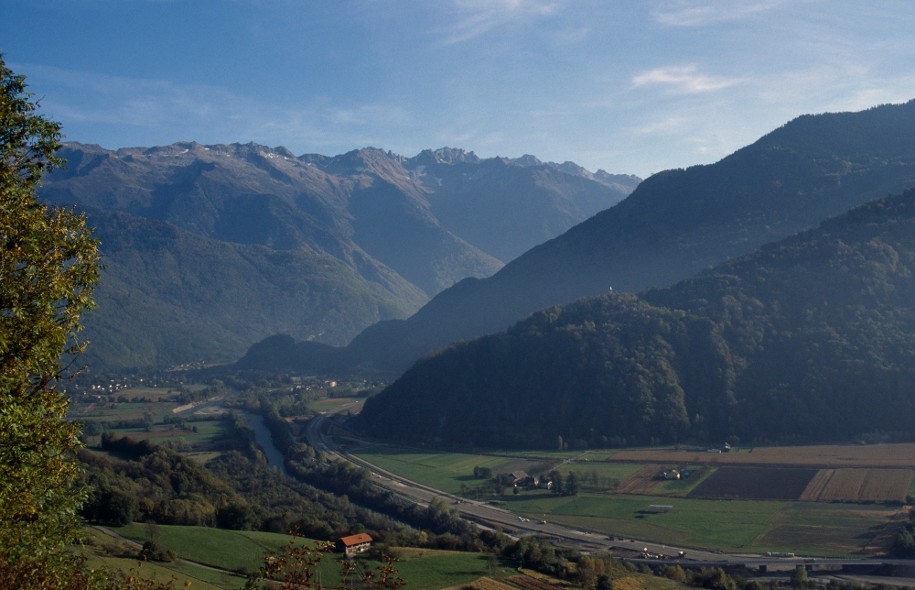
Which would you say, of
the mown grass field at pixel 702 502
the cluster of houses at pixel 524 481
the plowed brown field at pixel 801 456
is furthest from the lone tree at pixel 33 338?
→ the plowed brown field at pixel 801 456

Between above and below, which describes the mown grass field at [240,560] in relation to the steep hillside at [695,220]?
below

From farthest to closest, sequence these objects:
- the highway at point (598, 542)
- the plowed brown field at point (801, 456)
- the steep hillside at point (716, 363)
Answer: the steep hillside at point (716, 363)
the plowed brown field at point (801, 456)
the highway at point (598, 542)

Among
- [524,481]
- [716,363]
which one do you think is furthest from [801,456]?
[524,481]

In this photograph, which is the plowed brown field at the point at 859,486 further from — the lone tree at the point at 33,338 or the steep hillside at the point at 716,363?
the lone tree at the point at 33,338

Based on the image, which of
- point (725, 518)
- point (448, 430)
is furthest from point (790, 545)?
point (448, 430)

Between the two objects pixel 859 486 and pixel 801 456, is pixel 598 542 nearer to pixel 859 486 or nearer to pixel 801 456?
pixel 859 486

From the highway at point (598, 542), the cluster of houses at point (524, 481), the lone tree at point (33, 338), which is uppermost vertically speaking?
the lone tree at point (33, 338)

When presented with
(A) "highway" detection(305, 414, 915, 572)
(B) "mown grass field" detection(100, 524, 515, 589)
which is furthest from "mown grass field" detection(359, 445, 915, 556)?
(B) "mown grass field" detection(100, 524, 515, 589)

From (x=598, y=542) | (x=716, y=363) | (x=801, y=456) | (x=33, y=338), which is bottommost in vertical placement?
(x=598, y=542)

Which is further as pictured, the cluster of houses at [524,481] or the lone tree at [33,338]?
the cluster of houses at [524,481]
